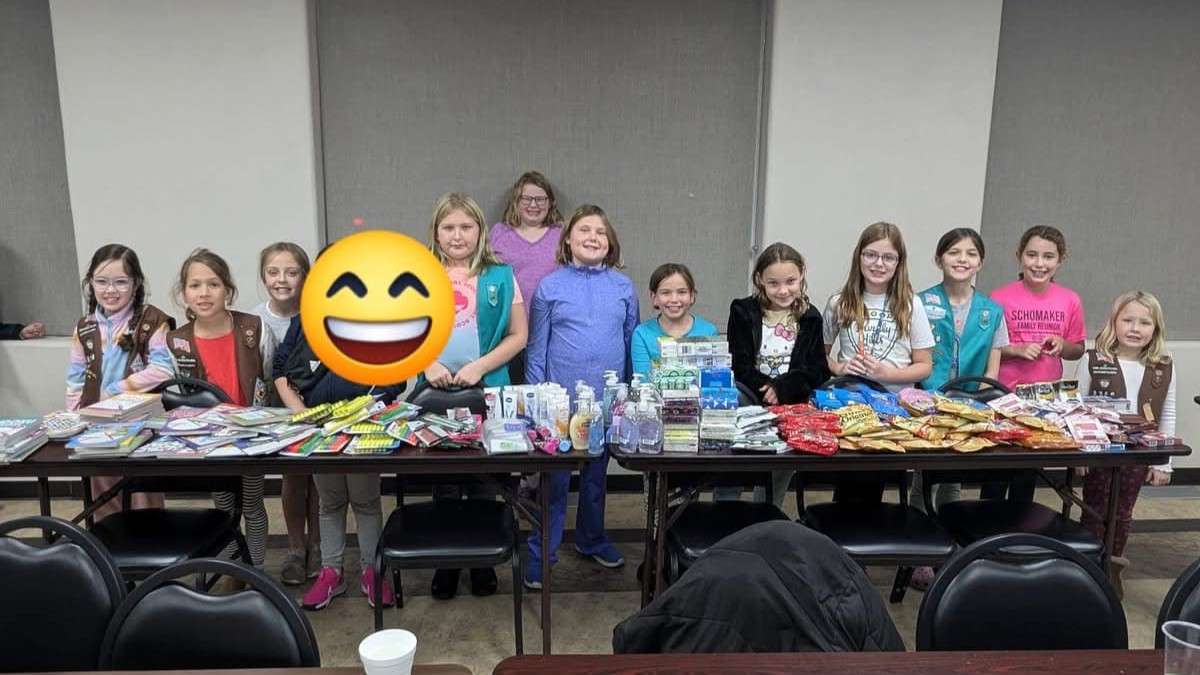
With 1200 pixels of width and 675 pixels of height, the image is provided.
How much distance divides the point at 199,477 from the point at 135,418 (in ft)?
1.16

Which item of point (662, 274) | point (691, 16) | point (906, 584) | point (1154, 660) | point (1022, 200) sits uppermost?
point (691, 16)

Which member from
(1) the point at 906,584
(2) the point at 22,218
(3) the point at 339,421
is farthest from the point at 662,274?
(2) the point at 22,218

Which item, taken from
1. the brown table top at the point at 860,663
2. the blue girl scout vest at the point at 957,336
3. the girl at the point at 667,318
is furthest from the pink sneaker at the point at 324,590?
the blue girl scout vest at the point at 957,336

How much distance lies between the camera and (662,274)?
3266 mm

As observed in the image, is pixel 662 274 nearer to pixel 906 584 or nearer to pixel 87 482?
pixel 906 584

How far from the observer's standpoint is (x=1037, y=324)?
372 centimetres

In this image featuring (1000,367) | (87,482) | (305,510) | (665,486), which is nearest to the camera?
(665,486)

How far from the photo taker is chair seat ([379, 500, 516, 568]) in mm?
2594

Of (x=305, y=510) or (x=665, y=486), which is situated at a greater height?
(x=665, y=486)

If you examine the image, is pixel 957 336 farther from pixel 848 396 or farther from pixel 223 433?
pixel 223 433

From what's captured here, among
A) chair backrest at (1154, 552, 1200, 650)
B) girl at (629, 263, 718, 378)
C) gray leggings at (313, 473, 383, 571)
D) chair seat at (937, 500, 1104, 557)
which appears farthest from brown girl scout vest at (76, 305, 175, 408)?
chair backrest at (1154, 552, 1200, 650)

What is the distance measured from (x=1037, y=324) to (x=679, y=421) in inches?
84.3

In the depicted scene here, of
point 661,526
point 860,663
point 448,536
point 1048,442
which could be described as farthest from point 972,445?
point 448,536

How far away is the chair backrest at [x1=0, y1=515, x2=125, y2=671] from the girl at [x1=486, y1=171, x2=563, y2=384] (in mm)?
2303
